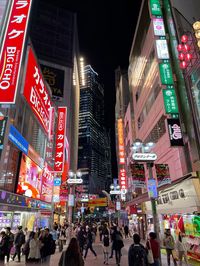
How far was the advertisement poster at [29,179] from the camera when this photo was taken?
14888mm

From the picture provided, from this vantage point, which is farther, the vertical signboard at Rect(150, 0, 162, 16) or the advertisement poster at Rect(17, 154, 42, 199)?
the vertical signboard at Rect(150, 0, 162, 16)

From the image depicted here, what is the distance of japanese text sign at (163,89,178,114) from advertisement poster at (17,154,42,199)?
10615 mm

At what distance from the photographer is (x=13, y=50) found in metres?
12.2

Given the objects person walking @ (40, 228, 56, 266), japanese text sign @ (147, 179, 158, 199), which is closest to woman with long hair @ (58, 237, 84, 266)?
person walking @ (40, 228, 56, 266)

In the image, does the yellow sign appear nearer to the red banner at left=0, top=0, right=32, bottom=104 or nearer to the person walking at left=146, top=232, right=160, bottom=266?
Result: the red banner at left=0, top=0, right=32, bottom=104

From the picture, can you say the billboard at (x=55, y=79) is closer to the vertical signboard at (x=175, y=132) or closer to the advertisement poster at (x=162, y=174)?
the advertisement poster at (x=162, y=174)

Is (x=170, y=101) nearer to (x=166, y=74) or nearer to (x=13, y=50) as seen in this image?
(x=166, y=74)

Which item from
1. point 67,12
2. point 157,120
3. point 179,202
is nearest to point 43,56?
point 67,12

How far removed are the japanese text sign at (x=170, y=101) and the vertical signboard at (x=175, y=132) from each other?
0.74 meters

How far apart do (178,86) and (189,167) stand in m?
5.84

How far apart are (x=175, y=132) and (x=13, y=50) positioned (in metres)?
11.2

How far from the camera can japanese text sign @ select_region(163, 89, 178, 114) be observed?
50.5 feet

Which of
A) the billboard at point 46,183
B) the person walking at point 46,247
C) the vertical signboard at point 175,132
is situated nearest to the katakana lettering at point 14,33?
the person walking at point 46,247

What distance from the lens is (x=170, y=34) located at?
58.0ft
